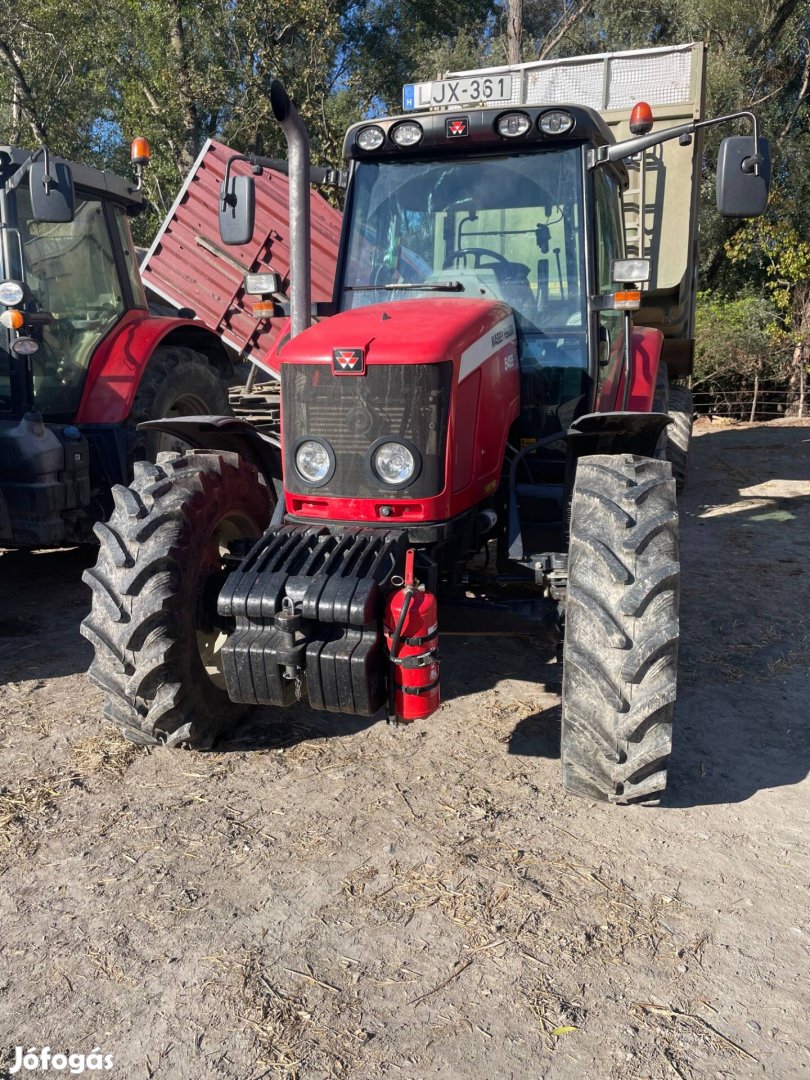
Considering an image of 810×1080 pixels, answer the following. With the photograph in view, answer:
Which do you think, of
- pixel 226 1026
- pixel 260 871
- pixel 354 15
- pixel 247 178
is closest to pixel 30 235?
pixel 247 178

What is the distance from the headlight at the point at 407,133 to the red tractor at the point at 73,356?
1.66 meters

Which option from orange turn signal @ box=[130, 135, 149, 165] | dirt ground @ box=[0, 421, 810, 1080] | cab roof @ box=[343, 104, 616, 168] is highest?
orange turn signal @ box=[130, 135, 149, 165]

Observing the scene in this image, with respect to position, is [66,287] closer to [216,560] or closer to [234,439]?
[234,439]

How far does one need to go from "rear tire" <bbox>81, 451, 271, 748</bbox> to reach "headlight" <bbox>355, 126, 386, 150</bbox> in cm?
161

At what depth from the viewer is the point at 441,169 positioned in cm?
397

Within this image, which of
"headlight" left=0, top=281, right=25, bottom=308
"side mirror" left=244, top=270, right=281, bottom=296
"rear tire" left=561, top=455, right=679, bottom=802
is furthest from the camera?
"headlight" left=0, top=281, right=25, bottom=308

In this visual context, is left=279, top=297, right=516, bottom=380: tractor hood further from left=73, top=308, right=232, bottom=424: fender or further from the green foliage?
the green foliage

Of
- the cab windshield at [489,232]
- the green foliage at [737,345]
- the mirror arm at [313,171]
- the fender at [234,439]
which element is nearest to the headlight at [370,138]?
the cab windshield at [489,232]

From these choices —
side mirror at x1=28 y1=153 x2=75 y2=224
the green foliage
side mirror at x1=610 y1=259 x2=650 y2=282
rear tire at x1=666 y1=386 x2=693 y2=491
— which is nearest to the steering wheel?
side mirror at x1=610 y1=259 x2=650 y2=282

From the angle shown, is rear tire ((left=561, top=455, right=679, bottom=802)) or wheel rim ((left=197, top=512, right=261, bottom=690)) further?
wheel rim ((left=197, top=512, right=261, bottom=690))

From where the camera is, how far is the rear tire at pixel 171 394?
5469 mm

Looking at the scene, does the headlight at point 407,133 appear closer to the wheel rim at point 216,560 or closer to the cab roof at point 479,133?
the cab roof at point 479,133

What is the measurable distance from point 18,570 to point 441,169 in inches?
154

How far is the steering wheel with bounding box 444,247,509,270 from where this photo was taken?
3.91 meters
